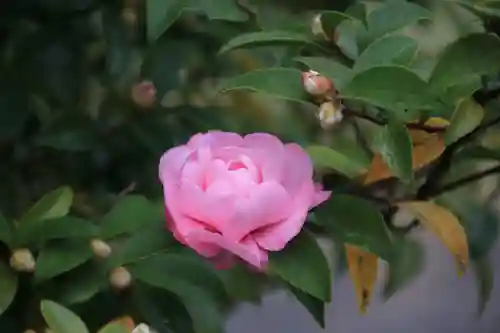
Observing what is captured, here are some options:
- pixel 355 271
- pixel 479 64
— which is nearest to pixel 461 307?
pixel 355 271

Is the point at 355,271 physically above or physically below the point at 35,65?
below

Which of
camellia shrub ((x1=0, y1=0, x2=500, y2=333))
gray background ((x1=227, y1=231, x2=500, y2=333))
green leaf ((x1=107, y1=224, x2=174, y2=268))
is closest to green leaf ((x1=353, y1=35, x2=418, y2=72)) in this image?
camellia shrub ((x1=0, y1=0, x2=500, y2=333))

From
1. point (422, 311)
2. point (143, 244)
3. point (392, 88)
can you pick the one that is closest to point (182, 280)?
point (143, 244)

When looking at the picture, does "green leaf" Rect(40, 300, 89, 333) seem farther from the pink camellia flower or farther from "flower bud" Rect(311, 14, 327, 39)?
"flower bud" Rect(311, 14, 327, 39)

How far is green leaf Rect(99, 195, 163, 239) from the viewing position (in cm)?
35

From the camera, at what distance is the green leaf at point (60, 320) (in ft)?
1.00

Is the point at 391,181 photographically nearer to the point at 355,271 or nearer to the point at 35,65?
the point at 355,271

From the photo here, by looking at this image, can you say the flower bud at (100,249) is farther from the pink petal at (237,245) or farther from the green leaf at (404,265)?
the green leaf at (404,265)

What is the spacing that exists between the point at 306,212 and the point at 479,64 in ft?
0.35

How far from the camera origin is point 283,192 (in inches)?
12.7

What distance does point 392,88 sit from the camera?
0.31 meters

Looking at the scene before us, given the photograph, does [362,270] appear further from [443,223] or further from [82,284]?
[82,284]

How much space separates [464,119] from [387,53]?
0.19 feet

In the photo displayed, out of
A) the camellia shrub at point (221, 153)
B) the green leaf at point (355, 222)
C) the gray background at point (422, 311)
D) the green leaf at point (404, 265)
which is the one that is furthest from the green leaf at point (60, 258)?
the gray background at point (422, 311)
